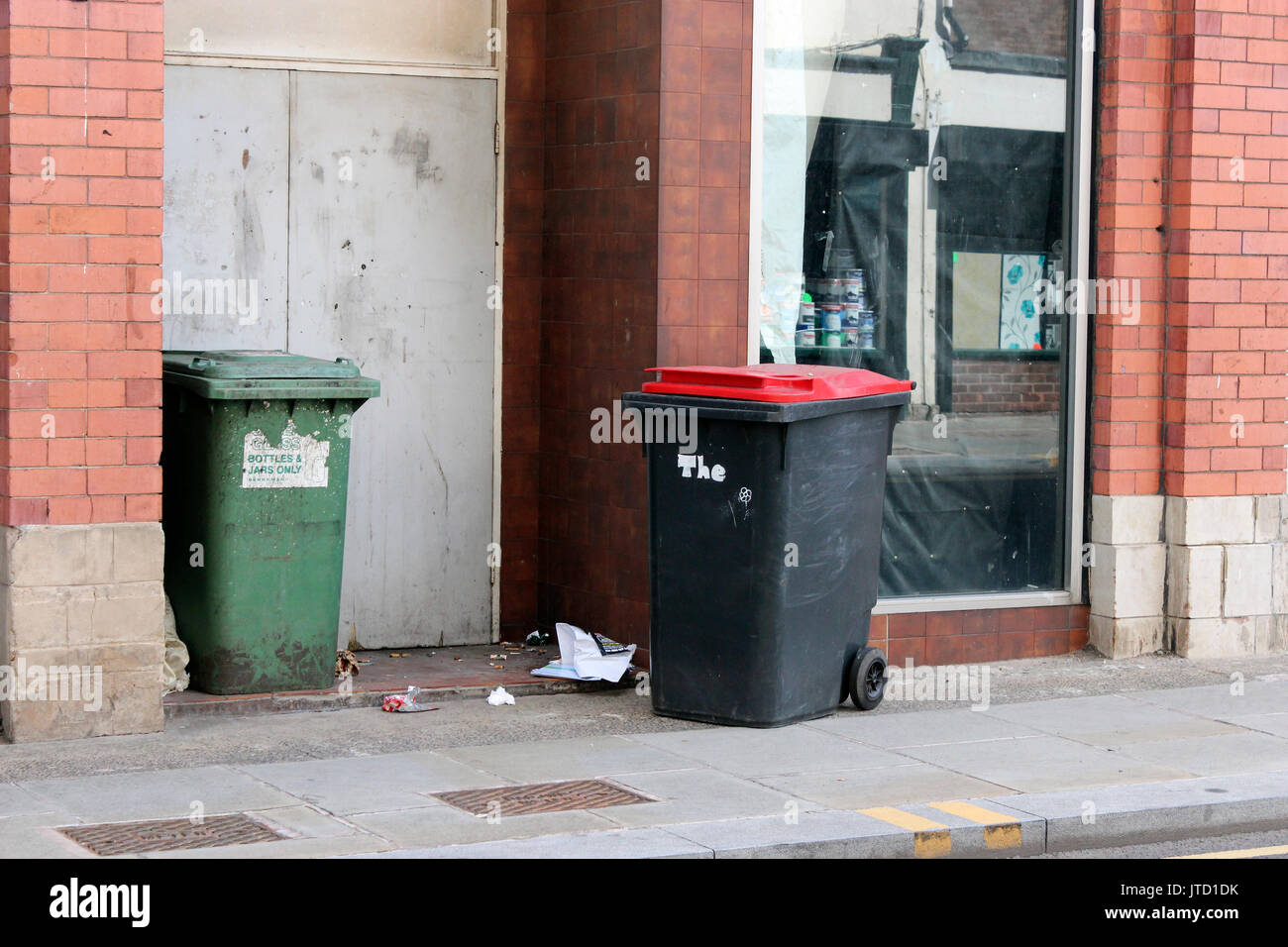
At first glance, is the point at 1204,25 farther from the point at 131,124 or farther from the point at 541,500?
the point at 131,124

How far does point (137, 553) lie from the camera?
761cm

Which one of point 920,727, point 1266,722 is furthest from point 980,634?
point 1266,722

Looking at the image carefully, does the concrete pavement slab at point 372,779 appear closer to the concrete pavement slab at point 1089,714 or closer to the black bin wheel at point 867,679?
the black bin wheel at point 867,679

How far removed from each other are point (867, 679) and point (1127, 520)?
2233mm

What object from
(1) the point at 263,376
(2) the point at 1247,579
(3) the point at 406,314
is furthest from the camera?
(2) the point at 1247,579

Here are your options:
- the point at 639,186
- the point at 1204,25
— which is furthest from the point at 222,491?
the point at 1204,25

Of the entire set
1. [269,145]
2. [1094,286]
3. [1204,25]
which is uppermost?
[1204,25]

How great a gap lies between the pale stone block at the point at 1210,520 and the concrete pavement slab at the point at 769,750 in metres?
2.95

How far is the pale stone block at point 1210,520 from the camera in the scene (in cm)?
971

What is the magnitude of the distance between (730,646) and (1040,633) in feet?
8.38

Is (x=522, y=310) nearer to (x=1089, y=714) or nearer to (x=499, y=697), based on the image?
(x=499, y=697)

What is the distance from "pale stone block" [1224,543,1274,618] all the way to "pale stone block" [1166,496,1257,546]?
0.24 ft

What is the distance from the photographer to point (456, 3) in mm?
9492
